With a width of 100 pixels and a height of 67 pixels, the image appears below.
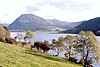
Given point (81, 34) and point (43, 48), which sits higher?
point (81, 34)

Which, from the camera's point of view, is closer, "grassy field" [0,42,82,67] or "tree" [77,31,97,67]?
"grassy field" [0,42,82,67]

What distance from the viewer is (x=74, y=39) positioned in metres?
102

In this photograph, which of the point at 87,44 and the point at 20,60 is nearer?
the point at 20,60

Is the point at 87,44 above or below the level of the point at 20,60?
above

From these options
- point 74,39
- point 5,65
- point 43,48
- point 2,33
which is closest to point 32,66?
point 5,65

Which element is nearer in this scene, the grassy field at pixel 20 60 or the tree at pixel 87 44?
the grassy field at pixel 20 60

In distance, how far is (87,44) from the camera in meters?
88.9

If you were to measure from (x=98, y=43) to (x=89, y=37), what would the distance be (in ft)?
13.6

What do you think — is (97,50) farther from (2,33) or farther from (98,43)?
(2,33)

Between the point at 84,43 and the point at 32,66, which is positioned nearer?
the point at 32,66

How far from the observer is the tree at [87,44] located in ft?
287

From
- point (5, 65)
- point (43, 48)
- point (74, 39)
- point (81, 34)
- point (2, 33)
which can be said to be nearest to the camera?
point (5, 65)

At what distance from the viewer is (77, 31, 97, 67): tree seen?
287 feet

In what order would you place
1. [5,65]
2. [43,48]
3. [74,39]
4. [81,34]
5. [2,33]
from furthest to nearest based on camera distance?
[43,48] < [2,33] < [74,39] < [81,34] < [5,65]
